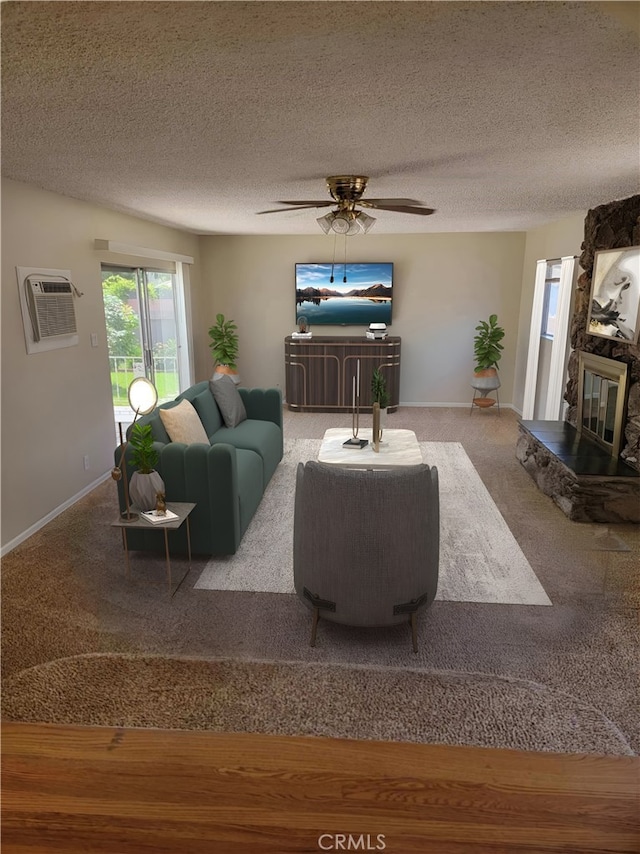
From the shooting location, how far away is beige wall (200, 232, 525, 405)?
7.57 m

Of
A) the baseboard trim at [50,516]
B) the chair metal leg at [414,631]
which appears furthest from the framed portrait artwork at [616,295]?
the baseboard trim at [50,516]

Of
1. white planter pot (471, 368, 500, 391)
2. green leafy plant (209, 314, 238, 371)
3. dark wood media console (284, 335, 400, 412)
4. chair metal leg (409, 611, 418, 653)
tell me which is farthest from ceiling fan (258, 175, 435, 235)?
green leafy plant (209, 314, 238, 371)

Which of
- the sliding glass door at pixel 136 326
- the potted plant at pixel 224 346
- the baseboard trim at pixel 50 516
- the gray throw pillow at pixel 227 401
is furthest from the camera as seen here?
the potted plant at pixel 224 346

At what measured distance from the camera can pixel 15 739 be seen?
158cm

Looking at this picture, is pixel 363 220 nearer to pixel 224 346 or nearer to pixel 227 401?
pixel 227 401

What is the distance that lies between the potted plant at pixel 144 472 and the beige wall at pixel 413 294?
16.4 feet

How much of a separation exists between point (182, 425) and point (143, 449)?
722 mm

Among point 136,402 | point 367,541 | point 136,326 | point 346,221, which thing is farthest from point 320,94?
point 136,326

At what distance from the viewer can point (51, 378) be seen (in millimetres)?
4211

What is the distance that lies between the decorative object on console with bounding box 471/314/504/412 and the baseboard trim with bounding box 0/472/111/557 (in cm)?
477

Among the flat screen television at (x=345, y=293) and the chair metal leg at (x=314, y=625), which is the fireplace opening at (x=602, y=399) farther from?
the flat screen television at (x=345, y=293)

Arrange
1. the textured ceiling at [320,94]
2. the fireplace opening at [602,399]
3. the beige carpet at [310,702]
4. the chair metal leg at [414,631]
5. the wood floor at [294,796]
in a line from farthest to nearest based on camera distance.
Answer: the fireplace opening at [602,399]
the chair metal leg at [414,631]
the beige carpet at [310,702]
the textured ceiling at [320,94]
the wood floor at [294,796]

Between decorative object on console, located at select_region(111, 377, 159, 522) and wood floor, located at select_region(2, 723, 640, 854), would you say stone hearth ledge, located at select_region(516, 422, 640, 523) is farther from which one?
decorative object on console, located at select_region(111, 377, 159, 522)

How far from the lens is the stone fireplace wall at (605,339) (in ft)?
13.8
